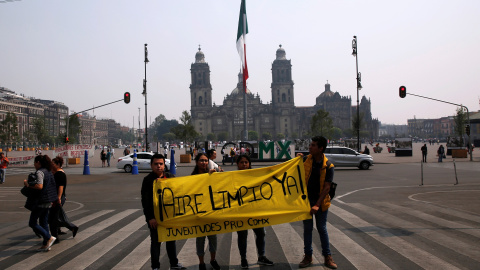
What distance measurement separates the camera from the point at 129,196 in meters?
15.7

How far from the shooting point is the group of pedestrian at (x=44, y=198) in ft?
25.3

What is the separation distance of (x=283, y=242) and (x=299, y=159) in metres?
2.04

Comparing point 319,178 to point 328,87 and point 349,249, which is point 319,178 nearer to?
point 349,249

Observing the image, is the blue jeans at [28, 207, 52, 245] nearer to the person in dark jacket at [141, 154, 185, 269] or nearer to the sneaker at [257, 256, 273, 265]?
the person in dark jacket at [141, 154, 185, 269]

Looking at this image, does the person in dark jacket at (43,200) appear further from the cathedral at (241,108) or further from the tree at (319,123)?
the cathedral at (241,108)

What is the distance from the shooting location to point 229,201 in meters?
6.46

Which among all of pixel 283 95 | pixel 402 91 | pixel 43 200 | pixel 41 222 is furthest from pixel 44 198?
pixel 283 95

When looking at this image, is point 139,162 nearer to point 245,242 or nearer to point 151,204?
point 245,242

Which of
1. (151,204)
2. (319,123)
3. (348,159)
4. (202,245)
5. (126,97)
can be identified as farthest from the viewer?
(319,123)

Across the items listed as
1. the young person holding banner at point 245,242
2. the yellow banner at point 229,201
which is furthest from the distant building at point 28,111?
the yellow banner at point 229,201

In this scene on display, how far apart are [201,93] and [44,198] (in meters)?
150

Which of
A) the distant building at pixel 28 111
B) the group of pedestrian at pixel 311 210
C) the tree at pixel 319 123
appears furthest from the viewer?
the distant building at pixel 28 111

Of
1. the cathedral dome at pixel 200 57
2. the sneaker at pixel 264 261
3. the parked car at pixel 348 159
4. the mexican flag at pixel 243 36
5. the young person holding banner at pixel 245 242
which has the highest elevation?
the cathedral dome at pixel 200 57

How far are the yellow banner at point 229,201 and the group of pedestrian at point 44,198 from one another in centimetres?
278
